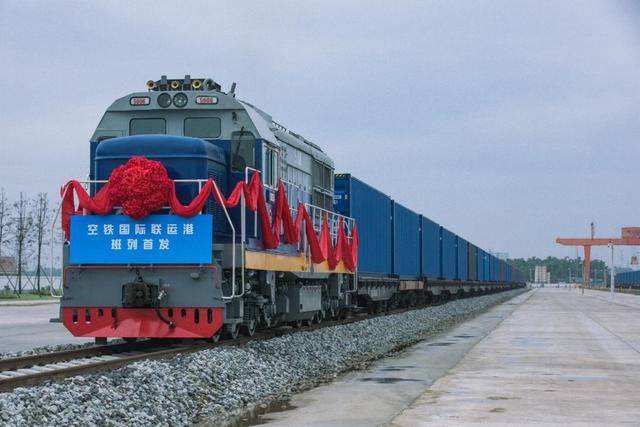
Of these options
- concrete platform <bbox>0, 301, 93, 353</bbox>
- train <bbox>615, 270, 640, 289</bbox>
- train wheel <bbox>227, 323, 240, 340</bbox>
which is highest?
train wheel <bbox>227, 323, 240, 340</bbox>

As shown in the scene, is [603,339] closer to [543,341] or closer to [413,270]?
[543,341]

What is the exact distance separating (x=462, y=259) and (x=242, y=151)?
3827 centimetres

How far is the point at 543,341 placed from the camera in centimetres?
1983

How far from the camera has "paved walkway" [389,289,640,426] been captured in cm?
902

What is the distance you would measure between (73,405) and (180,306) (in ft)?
14.7

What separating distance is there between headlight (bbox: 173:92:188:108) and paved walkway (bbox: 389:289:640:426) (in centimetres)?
591

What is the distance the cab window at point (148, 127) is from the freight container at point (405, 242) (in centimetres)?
1672

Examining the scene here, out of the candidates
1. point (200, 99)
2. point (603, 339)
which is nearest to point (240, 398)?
point (200, 99)

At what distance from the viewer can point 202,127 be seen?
47.4ft

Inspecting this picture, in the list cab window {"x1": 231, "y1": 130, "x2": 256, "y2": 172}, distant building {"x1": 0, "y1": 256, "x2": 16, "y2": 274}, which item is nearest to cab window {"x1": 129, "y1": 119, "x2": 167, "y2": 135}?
cab window {"x1": 231, "y1": 130, "x2": 256, "y2": 172}

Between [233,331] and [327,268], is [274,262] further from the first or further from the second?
[327,268]

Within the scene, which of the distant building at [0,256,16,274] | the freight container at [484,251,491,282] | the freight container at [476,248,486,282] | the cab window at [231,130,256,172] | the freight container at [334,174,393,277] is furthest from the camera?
the freight container at [484,251,491,282]

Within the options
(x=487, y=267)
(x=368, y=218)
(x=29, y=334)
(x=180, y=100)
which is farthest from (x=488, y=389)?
(x=487, y=267)

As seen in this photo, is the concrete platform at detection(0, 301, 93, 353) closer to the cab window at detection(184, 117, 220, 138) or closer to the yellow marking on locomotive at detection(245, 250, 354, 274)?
the yellow marking on locomotive at detection(245, 250, 354, 274)
